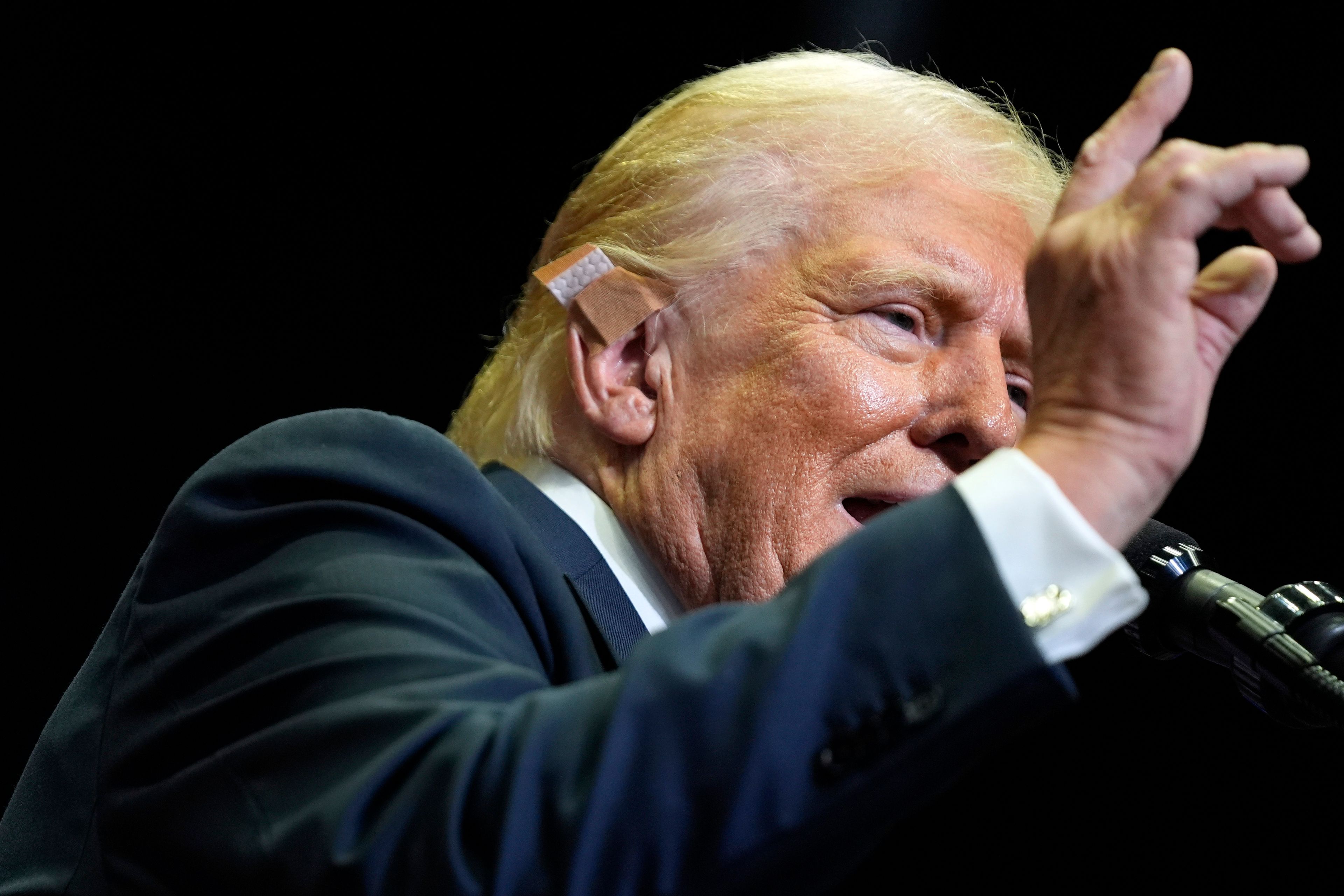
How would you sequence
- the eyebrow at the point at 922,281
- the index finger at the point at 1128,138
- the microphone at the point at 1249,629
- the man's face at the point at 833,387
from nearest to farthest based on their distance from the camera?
the index finger at the point at 1128,138 < the microphone at the point at 1249,629 < the man's face at the point at 833,387 < the eyebrow at the point at 922,281

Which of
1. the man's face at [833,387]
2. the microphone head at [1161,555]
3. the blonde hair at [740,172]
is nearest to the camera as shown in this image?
the microphone head at [1161,555]

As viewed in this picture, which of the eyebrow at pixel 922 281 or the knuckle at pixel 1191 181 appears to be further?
the eyebrow at pixel 922 281

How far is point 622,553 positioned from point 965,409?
560 millimetres

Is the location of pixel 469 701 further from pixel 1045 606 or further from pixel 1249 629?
pixel 1249 629

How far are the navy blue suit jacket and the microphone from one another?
21.6 inches

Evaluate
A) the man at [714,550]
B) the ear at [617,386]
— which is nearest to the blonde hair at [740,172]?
the man at [714,550]

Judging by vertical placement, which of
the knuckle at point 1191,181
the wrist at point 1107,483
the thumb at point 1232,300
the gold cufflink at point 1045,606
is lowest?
the gold cufflink at point 1045,606

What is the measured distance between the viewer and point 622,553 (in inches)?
76.3

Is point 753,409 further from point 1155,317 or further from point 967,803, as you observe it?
point 967,803

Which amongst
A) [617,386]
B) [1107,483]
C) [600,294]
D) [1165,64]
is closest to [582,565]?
[617,386]

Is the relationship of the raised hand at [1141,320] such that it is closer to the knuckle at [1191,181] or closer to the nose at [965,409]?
the knuckle at [1191,181]

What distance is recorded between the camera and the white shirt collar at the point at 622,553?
6.22 ft

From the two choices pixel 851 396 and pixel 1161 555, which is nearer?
pixel 1161 555

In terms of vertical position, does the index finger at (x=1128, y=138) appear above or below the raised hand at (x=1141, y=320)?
above
